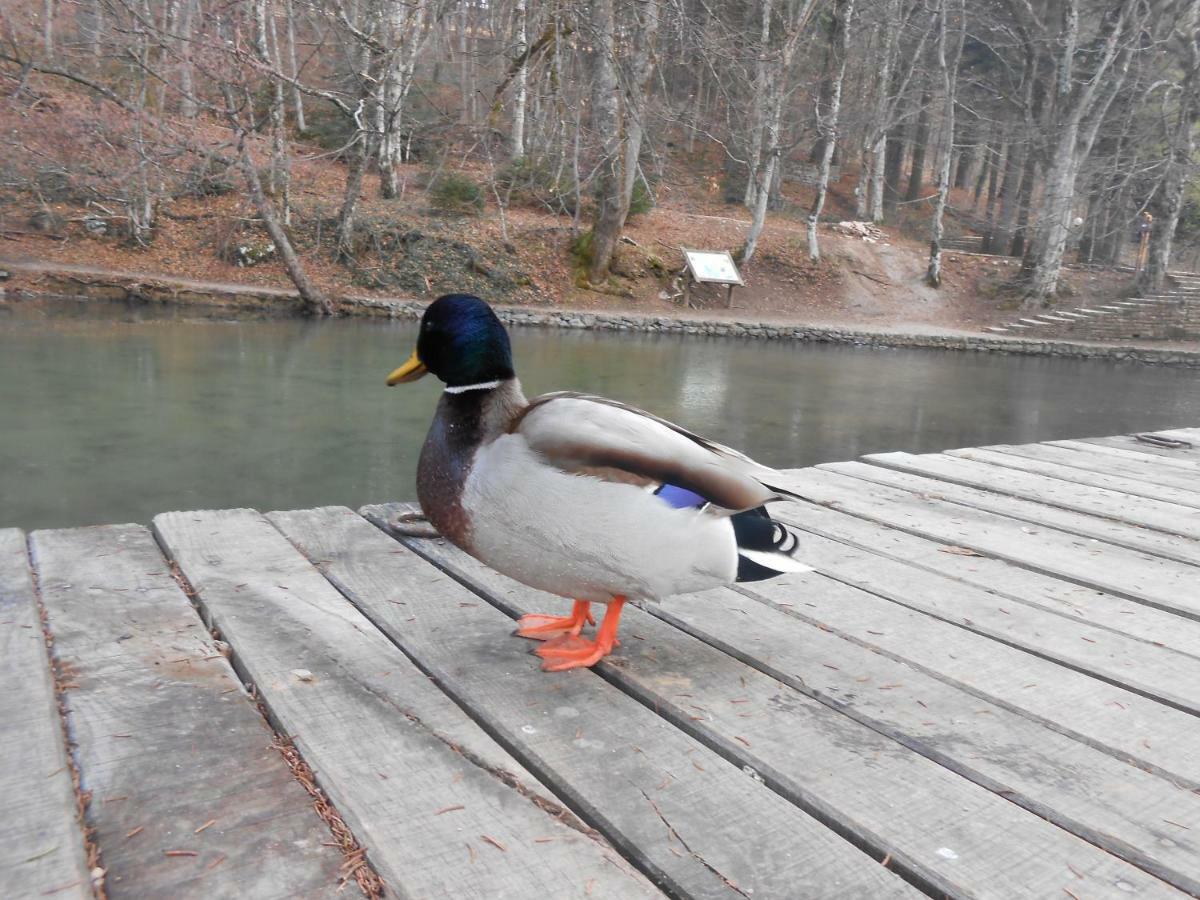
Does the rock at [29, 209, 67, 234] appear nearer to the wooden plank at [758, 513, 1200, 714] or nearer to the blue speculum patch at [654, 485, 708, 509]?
the wooden plank at [758, 513, 1200, 714]

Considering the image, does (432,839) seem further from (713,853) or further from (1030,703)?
(1030,703)

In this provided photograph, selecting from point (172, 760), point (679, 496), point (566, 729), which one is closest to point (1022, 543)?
point (679, 496)

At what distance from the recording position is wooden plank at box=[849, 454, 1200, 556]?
2887 mm

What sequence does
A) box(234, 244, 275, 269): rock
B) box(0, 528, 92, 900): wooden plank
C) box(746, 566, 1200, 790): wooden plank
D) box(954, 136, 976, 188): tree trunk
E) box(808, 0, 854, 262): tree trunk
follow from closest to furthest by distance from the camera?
Result: 1. box(0, 528, 92, 900): wooden plank
2. box(746, 566, 1200, 790): wooden plank
3. box(234, 244, 275, 269): rock
4. box(808, 0, 854, 262): tree trunk
5. box(954, 136, 976, 188): tree trunk

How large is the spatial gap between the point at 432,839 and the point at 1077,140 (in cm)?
2462

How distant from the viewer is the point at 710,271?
19641mm

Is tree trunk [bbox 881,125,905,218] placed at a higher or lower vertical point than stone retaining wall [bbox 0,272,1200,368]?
higher

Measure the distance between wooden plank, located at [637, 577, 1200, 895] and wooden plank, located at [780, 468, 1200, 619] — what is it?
1.06 ft

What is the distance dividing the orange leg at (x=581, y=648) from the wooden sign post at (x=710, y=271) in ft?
58.7

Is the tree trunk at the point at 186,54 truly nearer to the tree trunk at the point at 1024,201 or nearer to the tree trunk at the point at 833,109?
the tree trunk at the point at 833,109

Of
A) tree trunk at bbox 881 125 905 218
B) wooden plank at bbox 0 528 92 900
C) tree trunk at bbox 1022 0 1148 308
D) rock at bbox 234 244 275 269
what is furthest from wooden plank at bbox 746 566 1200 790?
tree trunk at bbox 881 125 905 218

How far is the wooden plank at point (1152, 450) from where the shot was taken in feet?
14.2

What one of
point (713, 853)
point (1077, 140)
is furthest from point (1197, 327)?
point (713, 853)

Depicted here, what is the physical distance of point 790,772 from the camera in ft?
4.70
